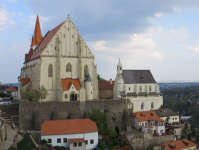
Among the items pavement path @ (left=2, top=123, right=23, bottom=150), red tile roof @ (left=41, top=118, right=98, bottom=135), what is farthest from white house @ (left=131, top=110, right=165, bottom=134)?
pavement path @ (left=2, top=123, right=23, bottom=150)

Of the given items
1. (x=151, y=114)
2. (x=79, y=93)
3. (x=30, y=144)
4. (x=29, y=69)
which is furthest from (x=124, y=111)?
(x=29, y=69)

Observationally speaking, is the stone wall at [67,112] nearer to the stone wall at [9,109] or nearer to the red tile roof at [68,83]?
the stone wall at [9,109]

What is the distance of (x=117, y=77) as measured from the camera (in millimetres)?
66562

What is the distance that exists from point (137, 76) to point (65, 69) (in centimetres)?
2271

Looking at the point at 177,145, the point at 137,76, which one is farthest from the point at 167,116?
the point at 137,76

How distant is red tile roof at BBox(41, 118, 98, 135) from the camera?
43312 millimetres

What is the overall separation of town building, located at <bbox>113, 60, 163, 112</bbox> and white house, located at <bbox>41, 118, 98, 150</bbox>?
21322 millimetres

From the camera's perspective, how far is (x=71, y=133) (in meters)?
43.5

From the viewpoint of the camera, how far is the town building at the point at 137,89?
65.6m

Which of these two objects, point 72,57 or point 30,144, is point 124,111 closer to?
point 72,57

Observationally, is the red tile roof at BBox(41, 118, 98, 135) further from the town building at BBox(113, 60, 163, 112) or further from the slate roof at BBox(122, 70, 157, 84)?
the slate roof at BBox(122, 70, 157, 84)

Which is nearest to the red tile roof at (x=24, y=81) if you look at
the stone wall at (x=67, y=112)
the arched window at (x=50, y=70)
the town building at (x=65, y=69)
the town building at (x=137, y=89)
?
the town building at (x=65, y=69)

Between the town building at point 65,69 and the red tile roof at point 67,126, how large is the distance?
8.31 meters

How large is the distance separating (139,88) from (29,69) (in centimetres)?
3329
